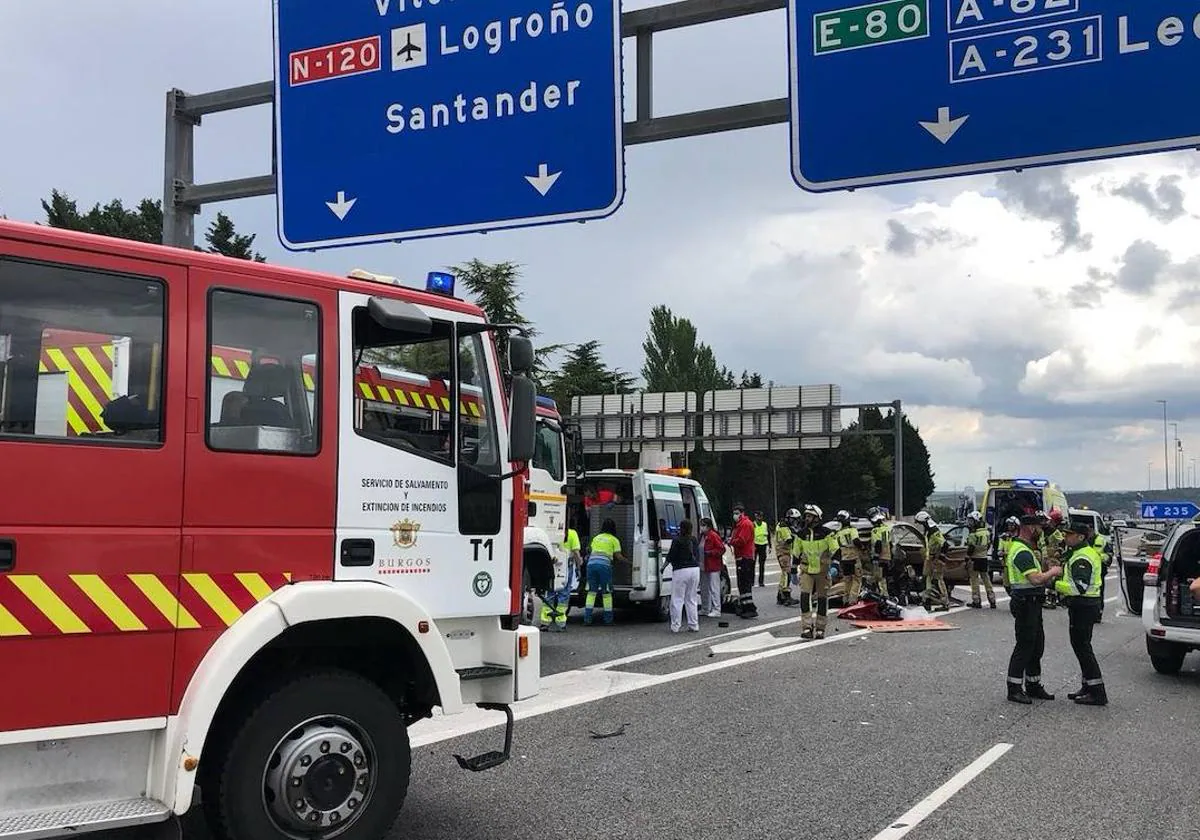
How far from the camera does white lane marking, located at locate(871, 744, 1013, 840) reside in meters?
5.31

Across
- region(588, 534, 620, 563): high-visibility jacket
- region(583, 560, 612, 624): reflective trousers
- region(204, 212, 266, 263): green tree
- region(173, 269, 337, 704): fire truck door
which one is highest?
region(204, 212, 266, 263): green tree

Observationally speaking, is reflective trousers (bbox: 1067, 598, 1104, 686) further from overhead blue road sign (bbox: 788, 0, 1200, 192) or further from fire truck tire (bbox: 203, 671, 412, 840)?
fire truck tire (bbox: 203, 671, 412, 840)

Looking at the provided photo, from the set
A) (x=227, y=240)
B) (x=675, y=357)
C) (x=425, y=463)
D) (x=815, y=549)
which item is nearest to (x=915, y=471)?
(x=675, y=357)

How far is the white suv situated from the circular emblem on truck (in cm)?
815

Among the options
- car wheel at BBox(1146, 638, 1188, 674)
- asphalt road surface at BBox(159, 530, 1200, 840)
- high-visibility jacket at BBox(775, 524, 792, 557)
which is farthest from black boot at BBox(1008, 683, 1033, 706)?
high-visibility jacket at BBox(775, 524, 792, 557)

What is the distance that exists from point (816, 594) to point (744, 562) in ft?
12.5

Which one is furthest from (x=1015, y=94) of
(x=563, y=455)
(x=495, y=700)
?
(x=563, y=455)

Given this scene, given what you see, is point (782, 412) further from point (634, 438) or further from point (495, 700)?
point (495, 700)

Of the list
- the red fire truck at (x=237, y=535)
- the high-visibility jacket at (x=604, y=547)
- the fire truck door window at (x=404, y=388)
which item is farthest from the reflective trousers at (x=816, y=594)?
the fire truck door window at (x=404, y=388)

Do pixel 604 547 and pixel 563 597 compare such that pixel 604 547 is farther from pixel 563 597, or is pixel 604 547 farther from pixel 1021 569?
pixel 1021 569

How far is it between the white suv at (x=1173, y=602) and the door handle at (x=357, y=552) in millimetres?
8860

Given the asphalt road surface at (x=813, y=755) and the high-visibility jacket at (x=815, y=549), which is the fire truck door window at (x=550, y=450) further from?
the high-visibility jacket at (x=815, y=549)

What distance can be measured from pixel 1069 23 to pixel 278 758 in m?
5.98

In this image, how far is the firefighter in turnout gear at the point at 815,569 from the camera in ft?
43.0
